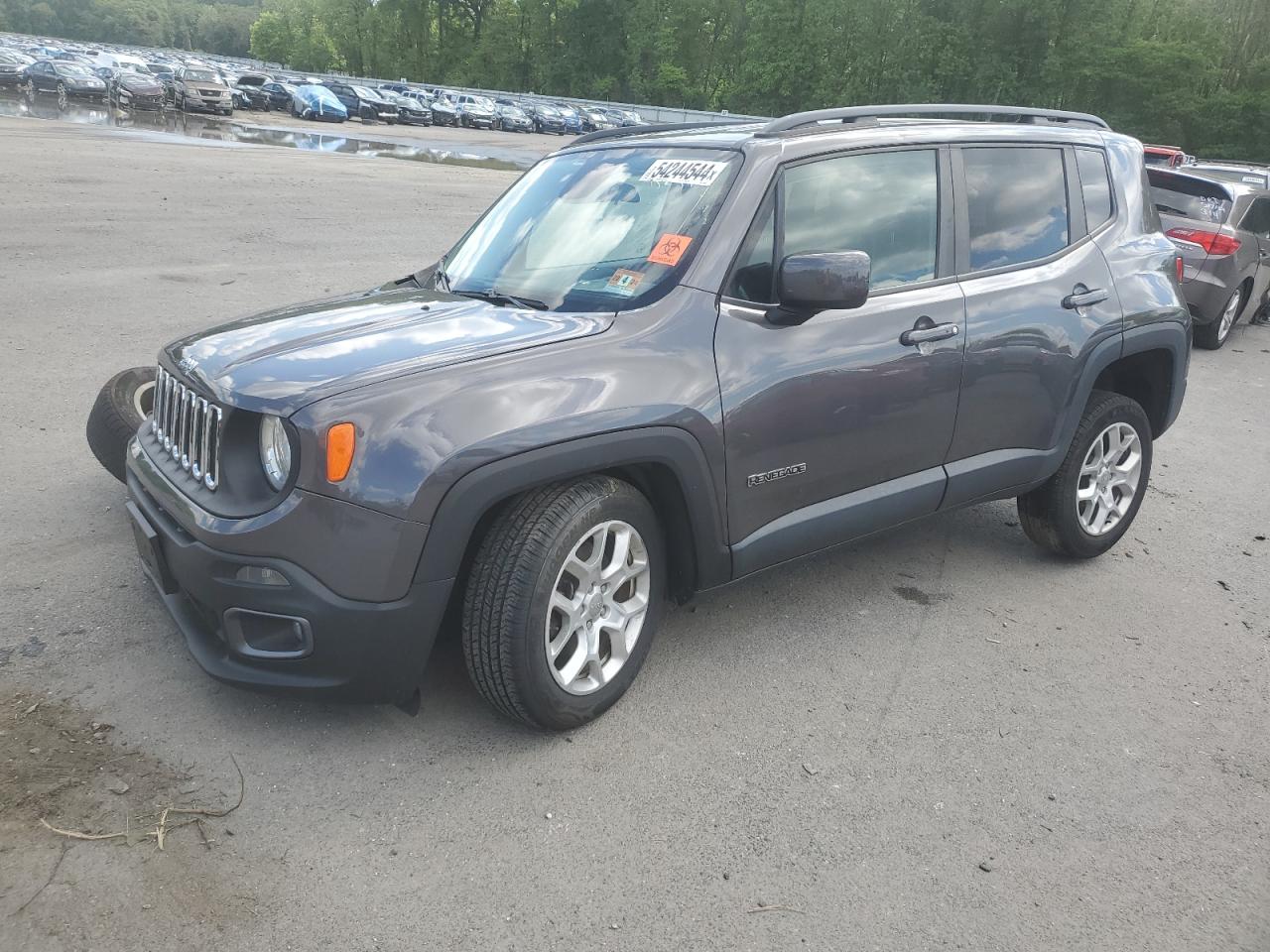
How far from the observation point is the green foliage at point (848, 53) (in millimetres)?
59531

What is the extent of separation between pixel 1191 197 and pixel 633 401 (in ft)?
31.5

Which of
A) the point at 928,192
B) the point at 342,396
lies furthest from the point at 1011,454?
the point at 342,396

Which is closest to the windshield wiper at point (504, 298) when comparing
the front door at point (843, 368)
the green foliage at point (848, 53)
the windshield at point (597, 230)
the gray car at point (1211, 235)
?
the windshield at point (597, 230)

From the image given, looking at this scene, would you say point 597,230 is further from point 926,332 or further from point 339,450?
point 339,450

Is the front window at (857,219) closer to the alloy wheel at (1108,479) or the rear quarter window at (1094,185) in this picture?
the rear quarter window at (1094,185)

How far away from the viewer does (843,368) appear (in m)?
3.63

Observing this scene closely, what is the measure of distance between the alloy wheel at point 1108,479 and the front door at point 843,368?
42.5 inches

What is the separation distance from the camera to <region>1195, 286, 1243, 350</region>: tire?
10617 mm

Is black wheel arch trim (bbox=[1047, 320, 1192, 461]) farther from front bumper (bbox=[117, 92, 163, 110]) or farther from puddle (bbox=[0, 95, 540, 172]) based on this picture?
front bumper (bbox=[117, 92, 163, 110])

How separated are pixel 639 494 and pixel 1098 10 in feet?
248

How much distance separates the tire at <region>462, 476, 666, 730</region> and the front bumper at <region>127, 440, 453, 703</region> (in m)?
0.16

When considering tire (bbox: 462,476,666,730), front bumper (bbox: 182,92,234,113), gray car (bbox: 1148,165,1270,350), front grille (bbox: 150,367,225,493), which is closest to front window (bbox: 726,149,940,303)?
tire (bbox: 462,476,666,730)

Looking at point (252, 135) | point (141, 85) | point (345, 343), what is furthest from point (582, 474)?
point (141, 85)

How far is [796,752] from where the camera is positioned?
10.8 ft
